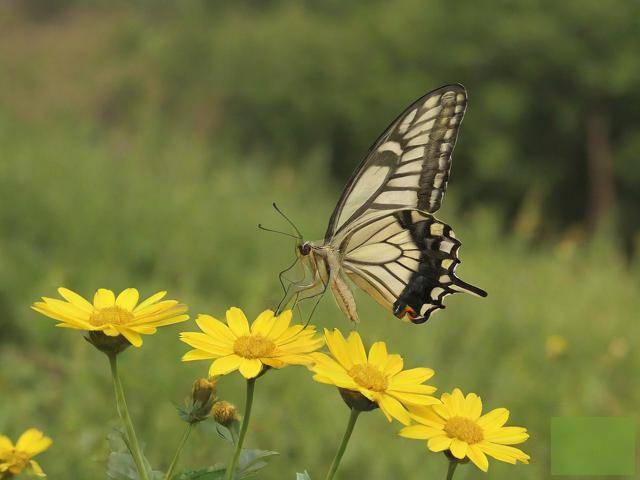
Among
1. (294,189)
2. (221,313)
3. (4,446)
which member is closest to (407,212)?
(4,446)

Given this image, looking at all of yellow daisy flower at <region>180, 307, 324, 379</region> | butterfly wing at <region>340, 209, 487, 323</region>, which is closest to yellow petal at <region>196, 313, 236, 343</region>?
yellow daisy flower at <region>180, 307, 324, 379</region>

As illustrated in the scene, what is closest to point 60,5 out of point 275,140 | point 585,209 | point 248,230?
point 275,140

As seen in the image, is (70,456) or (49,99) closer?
(70,456)

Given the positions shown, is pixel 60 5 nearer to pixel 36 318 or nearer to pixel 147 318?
pixel 36 318

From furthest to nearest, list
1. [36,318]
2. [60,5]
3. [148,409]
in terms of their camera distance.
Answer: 1. [60,5]
2. [36,318]
3. [148,409]

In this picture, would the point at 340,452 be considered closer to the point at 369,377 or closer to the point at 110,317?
the point at 369,377

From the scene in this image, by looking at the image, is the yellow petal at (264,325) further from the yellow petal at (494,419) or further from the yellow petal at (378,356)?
the yellow petal at (494,419)
